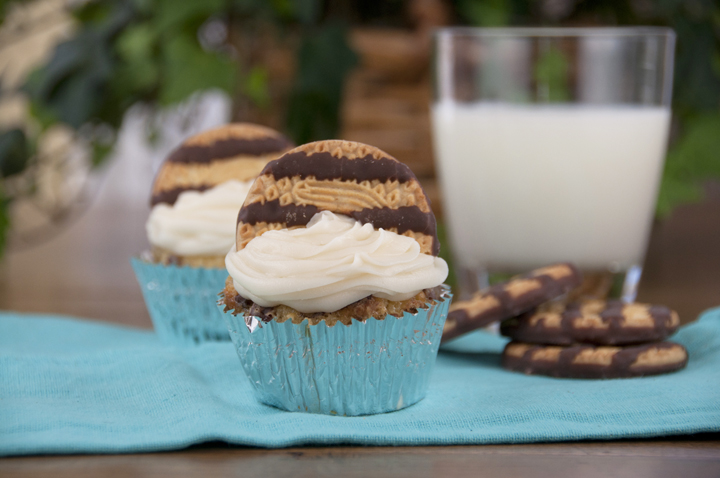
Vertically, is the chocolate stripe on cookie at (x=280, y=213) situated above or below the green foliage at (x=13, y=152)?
above

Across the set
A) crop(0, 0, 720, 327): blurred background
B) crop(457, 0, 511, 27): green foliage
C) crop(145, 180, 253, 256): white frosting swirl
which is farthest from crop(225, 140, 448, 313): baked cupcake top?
crop(457, 0, 511, 27): green foliage

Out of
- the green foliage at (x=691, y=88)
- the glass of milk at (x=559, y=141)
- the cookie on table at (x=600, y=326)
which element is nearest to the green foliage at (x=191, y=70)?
the glass of milk at (x=559, y=141)

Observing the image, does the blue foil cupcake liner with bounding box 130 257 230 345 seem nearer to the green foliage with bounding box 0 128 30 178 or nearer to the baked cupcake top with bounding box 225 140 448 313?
the baked cupcake top with bounding box 225 140 448 313

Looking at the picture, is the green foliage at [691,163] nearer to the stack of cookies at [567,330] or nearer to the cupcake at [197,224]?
the stack of cookies at [567,330]

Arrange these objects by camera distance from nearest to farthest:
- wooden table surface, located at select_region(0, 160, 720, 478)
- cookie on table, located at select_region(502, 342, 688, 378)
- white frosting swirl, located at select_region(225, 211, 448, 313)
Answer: wooden table surface, located at select_region(0, 160, 720, 478)
white frosting swirl, located at select_region(225, 211, 448, 313)
cookie on table, located at select_region(502, 342, 688, 378)

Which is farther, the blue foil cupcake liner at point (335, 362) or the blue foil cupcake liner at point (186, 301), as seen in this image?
the blue foil cupcake liner at point (186, 301)

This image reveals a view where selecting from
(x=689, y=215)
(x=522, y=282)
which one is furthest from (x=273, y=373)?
(x=689, y=215)
